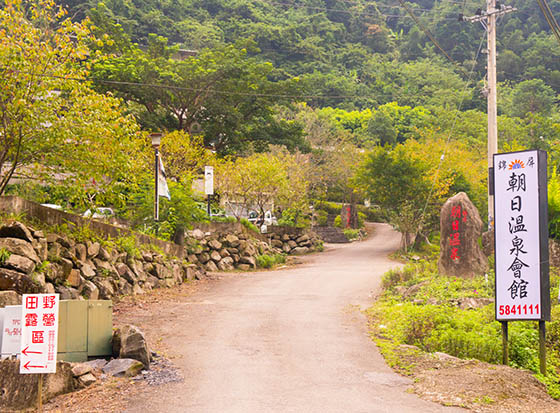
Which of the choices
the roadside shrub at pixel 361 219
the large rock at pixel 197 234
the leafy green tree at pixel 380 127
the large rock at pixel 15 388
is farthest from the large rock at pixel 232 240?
the leafy green tree at pixel 380 127

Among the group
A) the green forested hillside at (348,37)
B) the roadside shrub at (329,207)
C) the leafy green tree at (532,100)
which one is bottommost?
the roadside shrub at (329,207)

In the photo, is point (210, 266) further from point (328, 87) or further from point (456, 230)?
point (328, 87)

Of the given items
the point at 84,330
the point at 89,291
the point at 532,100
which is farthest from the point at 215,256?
the point at 532,100

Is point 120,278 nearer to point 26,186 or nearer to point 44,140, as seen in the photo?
point 26,186

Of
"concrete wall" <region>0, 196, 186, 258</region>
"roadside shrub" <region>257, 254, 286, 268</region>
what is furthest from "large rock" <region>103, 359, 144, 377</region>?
"roadside shrub" <region>257, 254, 286, 268</region>

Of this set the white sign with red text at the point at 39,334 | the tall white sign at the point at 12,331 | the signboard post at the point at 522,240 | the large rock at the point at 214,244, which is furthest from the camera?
the large rock at the point at 214,244

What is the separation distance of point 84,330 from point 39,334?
2.57 meters

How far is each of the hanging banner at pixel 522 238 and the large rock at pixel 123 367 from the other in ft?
20.1

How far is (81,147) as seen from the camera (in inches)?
521

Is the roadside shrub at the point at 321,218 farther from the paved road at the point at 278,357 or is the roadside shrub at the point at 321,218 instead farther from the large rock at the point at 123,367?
the large rock at the point at 123,367

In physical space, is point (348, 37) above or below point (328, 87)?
above

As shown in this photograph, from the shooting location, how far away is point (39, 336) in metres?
7.01

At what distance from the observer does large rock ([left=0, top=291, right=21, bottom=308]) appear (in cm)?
931

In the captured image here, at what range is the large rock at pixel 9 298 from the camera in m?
9.31
